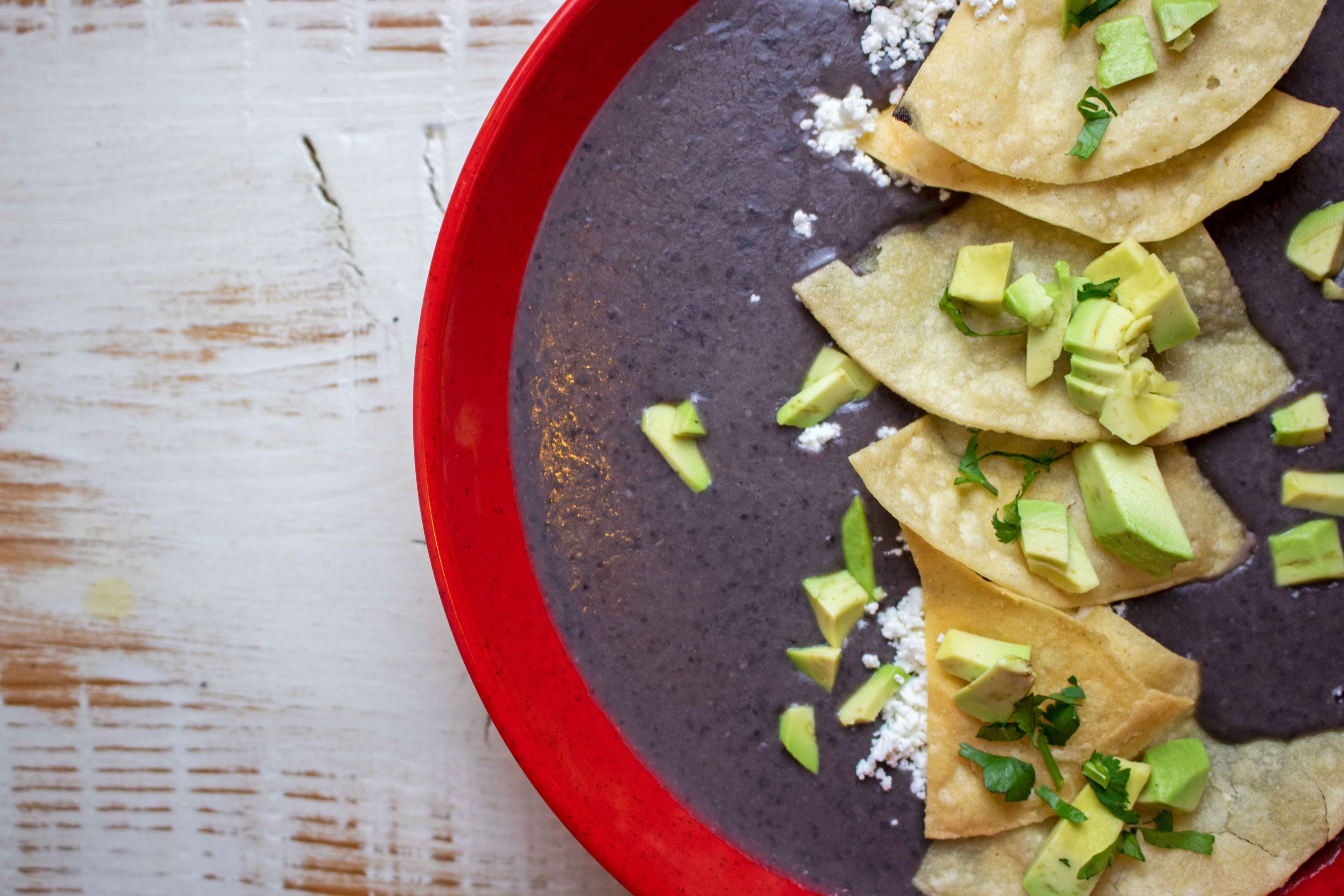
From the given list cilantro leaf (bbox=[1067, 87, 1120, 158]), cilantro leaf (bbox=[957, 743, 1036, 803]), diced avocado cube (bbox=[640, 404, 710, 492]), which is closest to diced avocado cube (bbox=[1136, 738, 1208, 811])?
cilantro leaf (bbox=[957, 743, 1036, 803])

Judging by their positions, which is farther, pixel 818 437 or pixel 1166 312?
pixel 818 437

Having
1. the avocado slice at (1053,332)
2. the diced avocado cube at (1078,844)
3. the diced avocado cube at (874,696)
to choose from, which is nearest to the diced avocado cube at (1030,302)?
the avocado slice at (1053,332)

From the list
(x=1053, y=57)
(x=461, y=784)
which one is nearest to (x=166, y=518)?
(x=461, y=784)

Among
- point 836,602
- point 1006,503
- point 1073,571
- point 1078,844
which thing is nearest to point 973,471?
point 1006,503

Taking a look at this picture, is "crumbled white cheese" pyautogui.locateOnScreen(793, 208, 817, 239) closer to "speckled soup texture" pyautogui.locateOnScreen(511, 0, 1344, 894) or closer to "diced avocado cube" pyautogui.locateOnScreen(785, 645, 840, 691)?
"speckled soup texture" pyautogui.locateOnScreen(511, 0, 1344, 894)

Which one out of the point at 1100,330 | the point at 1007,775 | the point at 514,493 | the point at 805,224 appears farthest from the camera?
the point at 514,493

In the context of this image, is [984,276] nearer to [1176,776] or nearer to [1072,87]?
[1072,87]
